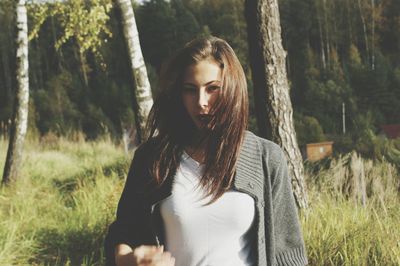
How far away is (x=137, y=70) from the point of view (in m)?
5.20

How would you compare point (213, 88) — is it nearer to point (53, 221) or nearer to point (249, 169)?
point (249, 169)

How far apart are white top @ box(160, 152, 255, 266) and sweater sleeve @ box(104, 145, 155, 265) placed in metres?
0.09

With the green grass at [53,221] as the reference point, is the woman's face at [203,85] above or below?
above

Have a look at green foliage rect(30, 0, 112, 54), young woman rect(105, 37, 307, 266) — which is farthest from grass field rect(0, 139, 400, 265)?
green foliage rect(30, 0, 112, 54)

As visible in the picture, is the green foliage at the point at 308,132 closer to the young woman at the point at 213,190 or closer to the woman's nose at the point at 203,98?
the young woman at the point at 213,190

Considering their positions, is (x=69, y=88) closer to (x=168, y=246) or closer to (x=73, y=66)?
(x=73, y=66)

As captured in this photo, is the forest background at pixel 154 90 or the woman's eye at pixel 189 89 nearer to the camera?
the woman's eye at pixel 189 89

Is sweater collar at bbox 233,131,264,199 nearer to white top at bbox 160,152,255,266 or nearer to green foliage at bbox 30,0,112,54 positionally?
white top at bbox 160,152,255,266

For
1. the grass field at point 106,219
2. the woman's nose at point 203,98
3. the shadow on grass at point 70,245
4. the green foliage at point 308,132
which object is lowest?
the green foliage at point 308,132

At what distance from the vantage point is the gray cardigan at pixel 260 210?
1.68m

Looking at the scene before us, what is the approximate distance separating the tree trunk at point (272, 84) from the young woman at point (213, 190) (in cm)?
175

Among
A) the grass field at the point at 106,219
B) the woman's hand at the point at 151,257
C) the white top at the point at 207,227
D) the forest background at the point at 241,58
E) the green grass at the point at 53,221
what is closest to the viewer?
the woman's hand at the point at 151,257

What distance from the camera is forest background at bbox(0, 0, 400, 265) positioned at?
3.78 m

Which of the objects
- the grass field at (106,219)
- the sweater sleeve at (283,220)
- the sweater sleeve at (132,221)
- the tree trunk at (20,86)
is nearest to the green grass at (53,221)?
the grass field at (106,219)
